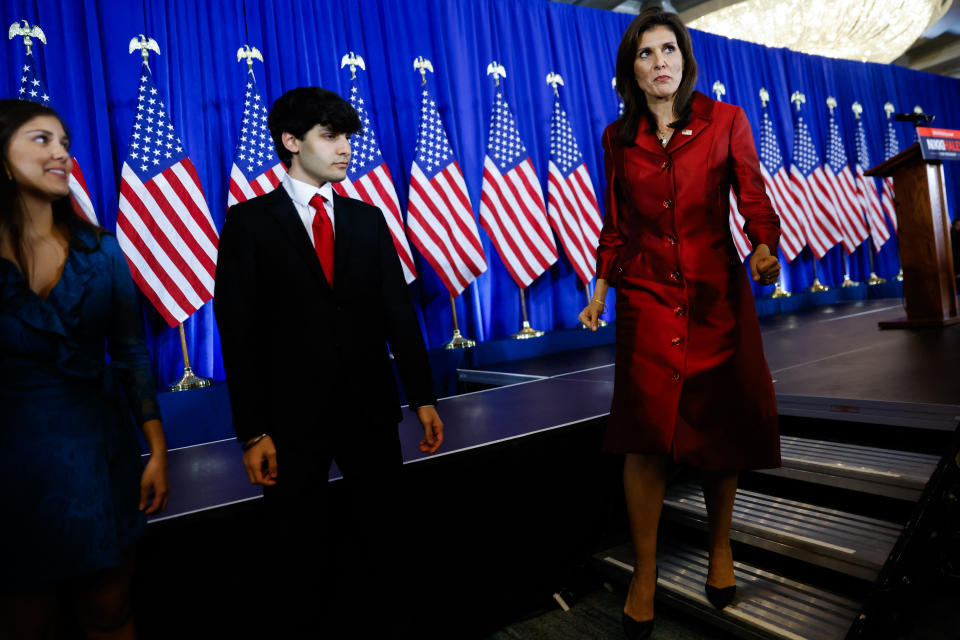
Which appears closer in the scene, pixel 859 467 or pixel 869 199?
pixel 859 467

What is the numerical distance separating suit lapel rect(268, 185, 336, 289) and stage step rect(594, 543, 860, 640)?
1.32 m

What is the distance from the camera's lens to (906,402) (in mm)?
1794

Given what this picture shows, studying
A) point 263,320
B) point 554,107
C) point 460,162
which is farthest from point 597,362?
point 263,320

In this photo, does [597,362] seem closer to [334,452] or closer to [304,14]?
[334,452]

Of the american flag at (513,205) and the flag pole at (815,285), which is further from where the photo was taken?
the flag pole at (815,285)

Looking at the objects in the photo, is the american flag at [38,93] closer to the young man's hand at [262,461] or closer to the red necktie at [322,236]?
the red necktie at [322,236]

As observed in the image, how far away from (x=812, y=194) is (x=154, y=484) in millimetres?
6535

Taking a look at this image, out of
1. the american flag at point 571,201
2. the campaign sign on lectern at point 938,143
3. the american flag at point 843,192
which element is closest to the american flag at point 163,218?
the american flag at point 571,201

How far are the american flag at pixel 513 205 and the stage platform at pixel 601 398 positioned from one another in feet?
2.75

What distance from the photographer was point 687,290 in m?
1.38

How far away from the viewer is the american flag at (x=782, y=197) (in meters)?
5.64

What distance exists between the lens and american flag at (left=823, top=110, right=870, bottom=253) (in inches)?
246

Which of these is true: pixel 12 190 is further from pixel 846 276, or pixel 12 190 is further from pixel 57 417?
pixel 846 276

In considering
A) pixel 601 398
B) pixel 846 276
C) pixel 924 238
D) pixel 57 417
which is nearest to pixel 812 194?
pixel 846 276
